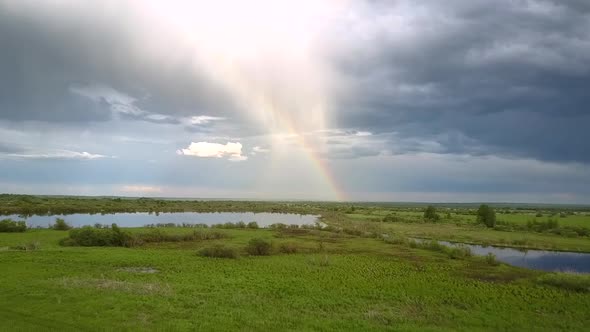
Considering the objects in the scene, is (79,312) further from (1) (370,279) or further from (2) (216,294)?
(1) (370,279)

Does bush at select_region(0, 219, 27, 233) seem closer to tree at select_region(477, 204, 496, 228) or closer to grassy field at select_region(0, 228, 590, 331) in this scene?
grassy field at select_region(0, 228, 590, 331)

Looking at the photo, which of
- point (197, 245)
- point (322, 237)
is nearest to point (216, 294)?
point (197, 245)

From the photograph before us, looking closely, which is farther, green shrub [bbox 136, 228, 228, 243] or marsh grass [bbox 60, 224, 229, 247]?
green shrub [bbox 136, 228, 228, 243]

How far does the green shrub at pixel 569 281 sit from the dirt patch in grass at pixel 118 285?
22.6m

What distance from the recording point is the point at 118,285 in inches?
786

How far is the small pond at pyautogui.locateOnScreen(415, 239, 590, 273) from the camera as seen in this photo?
36.4 meters

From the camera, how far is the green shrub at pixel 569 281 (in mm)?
23750

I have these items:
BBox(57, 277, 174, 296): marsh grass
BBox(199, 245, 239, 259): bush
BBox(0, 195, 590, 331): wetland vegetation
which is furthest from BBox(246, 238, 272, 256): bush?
BBox(57, 277, 174, 296): marsh grass

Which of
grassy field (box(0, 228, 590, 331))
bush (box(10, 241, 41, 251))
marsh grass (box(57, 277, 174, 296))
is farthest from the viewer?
bush (box(10, 241, 41, 251))

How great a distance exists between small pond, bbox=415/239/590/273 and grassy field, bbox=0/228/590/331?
773 centimetres

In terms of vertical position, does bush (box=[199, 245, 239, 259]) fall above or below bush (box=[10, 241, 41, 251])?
below

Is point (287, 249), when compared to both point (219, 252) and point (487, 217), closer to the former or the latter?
point (219, 252)

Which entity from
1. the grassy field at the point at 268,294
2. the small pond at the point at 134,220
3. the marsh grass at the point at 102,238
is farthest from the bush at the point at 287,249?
the small pond at the point at 134,220

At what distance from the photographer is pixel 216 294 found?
19.2 metres
